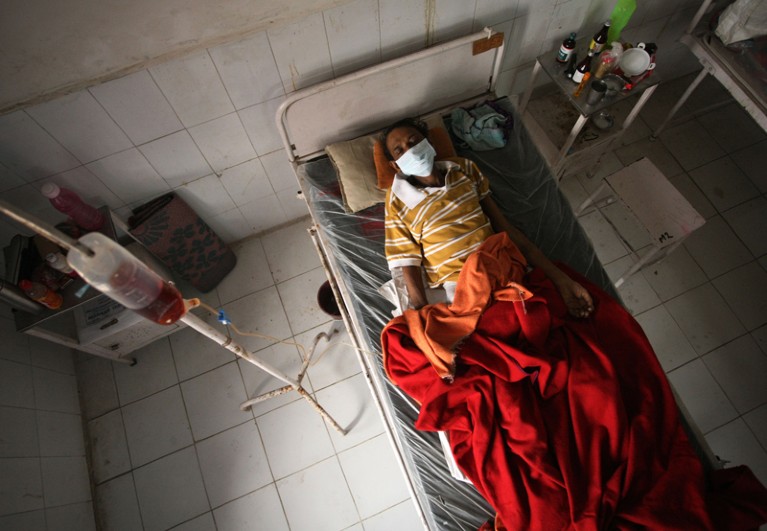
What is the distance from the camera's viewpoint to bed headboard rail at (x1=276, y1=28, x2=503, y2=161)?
5.77 feet

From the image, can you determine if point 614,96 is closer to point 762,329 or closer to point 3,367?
point 762,329

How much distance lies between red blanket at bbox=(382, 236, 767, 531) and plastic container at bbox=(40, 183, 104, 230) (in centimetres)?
139

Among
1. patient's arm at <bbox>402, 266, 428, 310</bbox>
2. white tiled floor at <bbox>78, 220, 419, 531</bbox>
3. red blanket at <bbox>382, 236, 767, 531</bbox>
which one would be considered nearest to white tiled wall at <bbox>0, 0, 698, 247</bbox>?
white tiled floor at <bbox>78, 220, 419, 531</bbox>

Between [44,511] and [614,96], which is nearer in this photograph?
[44,511]

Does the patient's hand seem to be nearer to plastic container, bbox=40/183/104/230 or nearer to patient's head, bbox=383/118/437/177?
patient's head, bbox=383/118/437/177

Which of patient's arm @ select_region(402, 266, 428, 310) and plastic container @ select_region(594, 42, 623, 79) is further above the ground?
plastic container @ select_region(594, 42, 623, 79)

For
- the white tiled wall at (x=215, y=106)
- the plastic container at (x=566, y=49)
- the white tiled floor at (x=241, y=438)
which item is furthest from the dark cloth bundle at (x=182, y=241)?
the plastic container at (x=566, y=49)

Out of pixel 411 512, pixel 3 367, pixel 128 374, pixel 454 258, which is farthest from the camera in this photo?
pixel 128 374

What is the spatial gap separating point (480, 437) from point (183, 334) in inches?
73.0

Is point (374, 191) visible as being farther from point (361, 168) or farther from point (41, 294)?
point (41, 294)

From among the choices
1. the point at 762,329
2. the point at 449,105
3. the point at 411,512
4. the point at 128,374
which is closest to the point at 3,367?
the point at 128,374

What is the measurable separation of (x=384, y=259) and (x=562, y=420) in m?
0.93

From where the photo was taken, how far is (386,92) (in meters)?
1.87

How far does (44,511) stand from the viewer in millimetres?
1692
